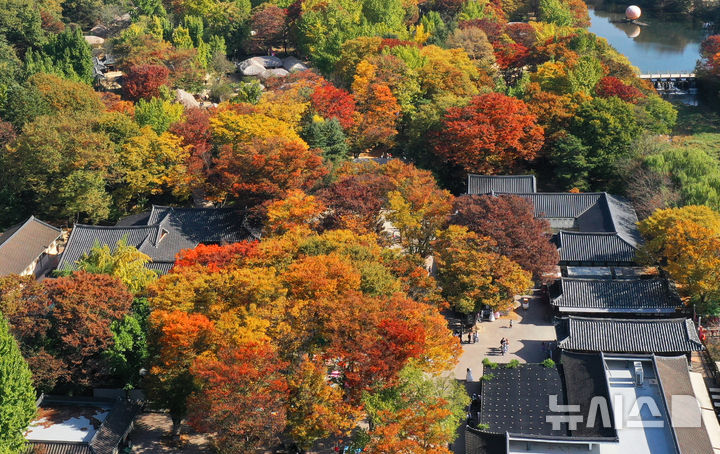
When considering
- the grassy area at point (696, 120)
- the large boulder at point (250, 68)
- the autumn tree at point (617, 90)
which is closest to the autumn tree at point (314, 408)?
the autumn tree at point (617, 90)

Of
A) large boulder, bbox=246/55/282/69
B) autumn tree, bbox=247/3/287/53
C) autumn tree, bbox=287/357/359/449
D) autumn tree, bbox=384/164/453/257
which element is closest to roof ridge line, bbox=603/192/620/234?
autumn tree, bbox=384/164/453/257

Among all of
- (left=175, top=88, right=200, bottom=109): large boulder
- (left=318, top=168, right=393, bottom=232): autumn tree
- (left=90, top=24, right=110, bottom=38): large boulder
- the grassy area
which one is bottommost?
(left=90, top=24, right=110, bottom=38): large boulder

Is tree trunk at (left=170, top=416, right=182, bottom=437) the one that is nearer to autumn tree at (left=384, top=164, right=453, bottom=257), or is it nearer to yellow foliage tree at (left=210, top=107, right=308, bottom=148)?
autumn tree at (left=384, top=164, right=453, bottom=257)

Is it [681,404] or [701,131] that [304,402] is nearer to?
[681,404]

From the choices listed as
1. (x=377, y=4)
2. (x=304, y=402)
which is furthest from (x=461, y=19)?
(x=304, y=402)

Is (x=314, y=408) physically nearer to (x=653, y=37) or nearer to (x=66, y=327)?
(x=66, y=327)

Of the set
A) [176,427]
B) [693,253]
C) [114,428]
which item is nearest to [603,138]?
[693,253]

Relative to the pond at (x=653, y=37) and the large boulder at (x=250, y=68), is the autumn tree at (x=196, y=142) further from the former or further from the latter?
the pond at (x=653, y=37)
